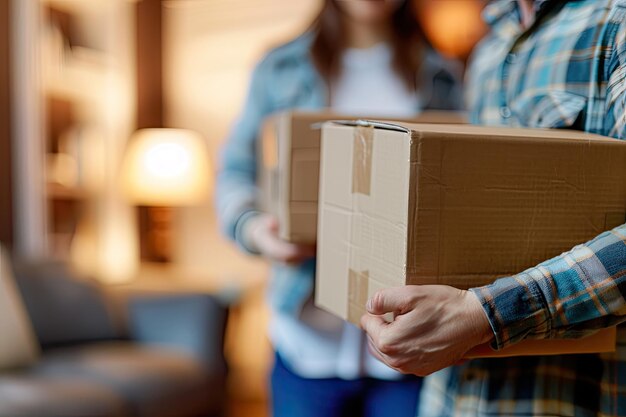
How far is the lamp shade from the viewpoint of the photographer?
312cm

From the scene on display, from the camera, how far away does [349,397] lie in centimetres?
132

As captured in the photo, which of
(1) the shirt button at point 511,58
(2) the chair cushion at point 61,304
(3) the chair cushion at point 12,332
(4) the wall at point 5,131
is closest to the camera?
(1) the shirt button at point 511,58

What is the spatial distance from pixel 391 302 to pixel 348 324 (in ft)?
1.96

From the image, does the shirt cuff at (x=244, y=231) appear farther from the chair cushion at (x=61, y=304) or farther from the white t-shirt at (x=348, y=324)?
the chair cushion at (x=61, y=304)

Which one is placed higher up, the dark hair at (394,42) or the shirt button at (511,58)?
the dark hair at (394,42)

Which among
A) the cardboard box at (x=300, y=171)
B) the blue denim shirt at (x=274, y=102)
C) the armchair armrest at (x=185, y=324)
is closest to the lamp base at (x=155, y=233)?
the armchair armrest at (x=185, y=324)

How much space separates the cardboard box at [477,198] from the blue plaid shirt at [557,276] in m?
0.04

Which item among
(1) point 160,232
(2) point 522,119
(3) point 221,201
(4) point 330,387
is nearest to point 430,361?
(2) point 522,119

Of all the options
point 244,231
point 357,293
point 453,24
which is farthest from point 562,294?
point 453,24

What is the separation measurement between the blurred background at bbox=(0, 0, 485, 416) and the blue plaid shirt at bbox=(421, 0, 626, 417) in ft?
6.53

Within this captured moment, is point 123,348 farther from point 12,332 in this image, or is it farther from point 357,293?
point 357,293

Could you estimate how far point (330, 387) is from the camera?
133cm

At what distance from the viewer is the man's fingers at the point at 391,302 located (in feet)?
2.47

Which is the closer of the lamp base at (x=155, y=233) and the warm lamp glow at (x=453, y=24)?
the warm lamp glow at (x=453, y=24)
